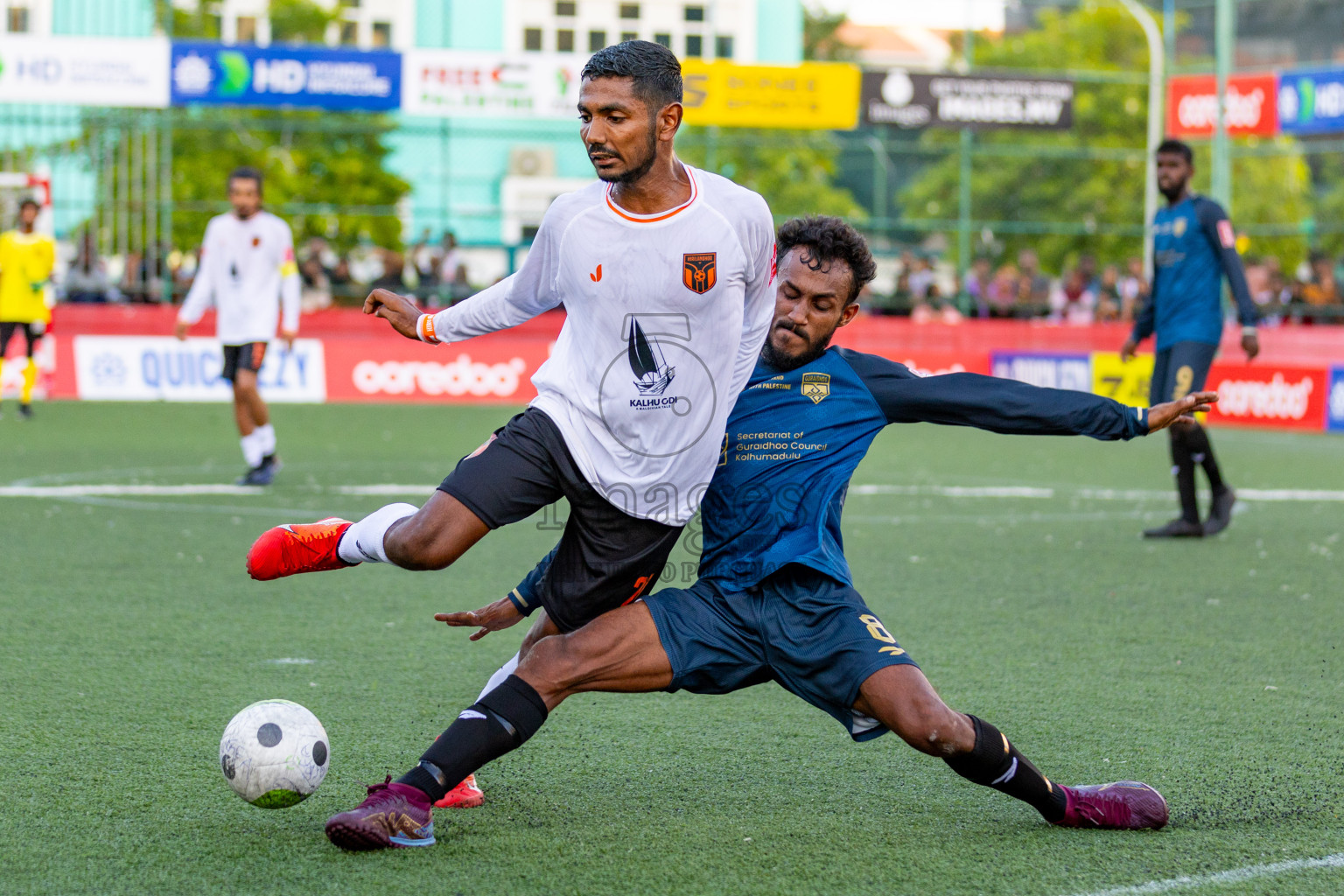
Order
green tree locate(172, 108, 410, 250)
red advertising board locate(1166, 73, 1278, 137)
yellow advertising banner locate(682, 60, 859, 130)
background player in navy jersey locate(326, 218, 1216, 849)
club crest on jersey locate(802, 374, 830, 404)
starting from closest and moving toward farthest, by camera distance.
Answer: background player in navy jersey locate(326, 218, 1216, 849) → club crest on jersey locate(802, 374, 830, 404) → yellow advertising banner locate(682, 60, 859, 130) → green tree locate(172, 108, 410, 250) → red advertising board locate(1166, 73, 1278, 137)

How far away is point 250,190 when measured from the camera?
1084 cm

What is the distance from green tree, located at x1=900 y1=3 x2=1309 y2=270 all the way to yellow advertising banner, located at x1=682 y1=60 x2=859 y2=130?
43.7 feet

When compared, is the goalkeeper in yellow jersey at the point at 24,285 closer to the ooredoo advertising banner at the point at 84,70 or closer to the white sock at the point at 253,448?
the ooredoo advertising banner at the point at 84,70

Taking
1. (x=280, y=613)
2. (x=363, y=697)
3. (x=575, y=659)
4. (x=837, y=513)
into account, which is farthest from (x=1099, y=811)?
(x=280, y=613)

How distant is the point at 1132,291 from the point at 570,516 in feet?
72.2

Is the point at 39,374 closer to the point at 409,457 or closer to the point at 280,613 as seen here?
the point at 409,457

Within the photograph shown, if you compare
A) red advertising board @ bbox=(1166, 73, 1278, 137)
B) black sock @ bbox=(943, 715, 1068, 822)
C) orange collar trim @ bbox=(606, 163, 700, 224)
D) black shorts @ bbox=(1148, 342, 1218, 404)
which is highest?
red advertising board @ bbox=(1166, 73, 1278, 137)

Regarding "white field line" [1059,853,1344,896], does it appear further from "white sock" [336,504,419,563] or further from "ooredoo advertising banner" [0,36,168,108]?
"ooredoo advertising banner" [0,36,168,108]

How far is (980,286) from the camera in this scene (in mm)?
23422

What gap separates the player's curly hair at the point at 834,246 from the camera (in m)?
4.05

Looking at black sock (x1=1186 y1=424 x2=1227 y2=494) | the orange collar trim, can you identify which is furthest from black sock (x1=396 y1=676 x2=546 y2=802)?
black sock (x1=1186 y1=424 x2=1227 y2=494)

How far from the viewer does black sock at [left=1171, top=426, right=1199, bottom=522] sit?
9.22 meters

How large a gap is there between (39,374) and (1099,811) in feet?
56.4

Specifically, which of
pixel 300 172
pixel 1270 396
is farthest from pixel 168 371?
pixel 1270 396
